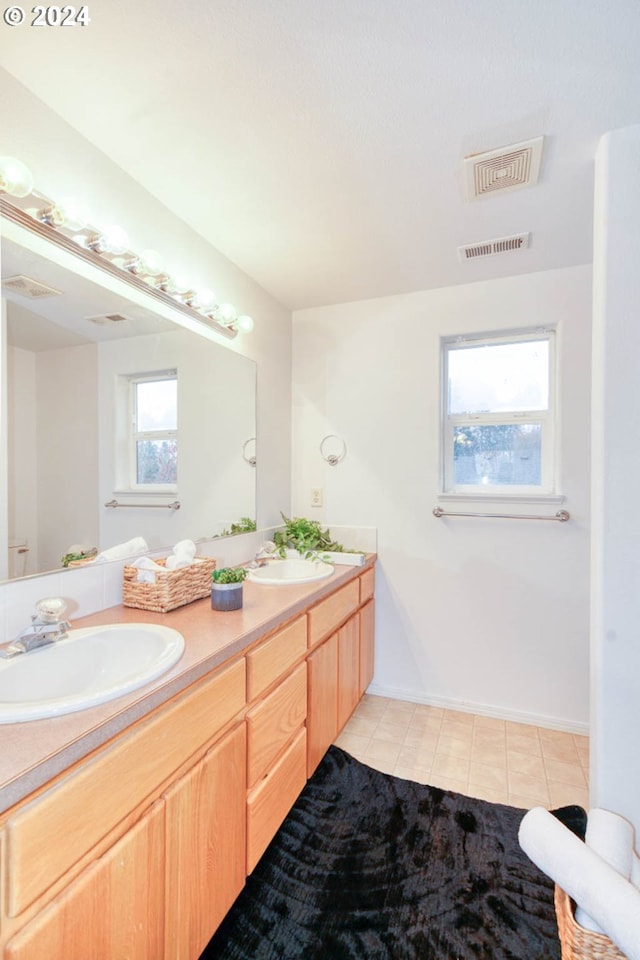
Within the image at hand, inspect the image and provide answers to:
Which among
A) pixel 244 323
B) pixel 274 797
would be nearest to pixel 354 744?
pixel 274 797

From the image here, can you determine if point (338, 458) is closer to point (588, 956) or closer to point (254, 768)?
point (254, 768)

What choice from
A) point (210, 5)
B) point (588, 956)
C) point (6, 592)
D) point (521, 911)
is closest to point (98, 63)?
point (210, 5)

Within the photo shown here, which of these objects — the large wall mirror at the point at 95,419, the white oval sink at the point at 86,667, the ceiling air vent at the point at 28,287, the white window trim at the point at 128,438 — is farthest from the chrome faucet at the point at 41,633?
the ceiling air vent at the point at 28,287

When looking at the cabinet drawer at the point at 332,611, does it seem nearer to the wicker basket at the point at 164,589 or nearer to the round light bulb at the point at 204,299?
the wicker basket at the point at 164,589

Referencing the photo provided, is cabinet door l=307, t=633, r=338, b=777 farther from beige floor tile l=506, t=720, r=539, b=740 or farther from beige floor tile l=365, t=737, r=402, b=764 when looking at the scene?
beige floor tile l=506, t=720, r=539, b=740

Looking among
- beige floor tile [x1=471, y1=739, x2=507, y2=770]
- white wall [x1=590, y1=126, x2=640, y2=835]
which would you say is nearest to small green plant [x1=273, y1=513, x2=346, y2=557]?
beige floor tile [x1=471, y1=739, x2=507, y2=770]

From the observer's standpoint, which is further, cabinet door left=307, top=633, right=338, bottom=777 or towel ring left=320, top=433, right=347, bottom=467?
towel ring left=320, top=433, right=347, bottom=467

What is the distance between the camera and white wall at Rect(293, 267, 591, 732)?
2227 mm

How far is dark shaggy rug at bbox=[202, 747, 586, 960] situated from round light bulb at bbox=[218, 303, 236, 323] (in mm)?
2096

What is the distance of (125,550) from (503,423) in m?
1.99

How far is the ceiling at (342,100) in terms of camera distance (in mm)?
1054

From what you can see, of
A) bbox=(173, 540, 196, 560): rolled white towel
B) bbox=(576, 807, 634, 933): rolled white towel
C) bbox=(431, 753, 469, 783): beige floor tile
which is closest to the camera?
bbox=(576, 807, 634, 933): rolled white towel

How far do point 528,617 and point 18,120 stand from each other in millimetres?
2822

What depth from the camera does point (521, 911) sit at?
1.33 meters
